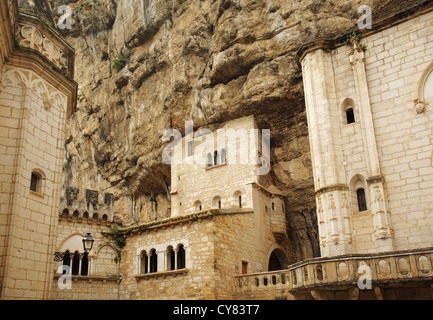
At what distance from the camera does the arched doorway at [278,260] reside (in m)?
28.0

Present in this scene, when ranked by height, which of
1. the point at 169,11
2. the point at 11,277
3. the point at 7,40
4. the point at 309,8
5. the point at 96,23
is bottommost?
the point at 11,277

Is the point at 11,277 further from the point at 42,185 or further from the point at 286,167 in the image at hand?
the point at 286,167

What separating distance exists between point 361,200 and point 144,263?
12.4 meters

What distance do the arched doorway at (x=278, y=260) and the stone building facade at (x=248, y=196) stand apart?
97 mm

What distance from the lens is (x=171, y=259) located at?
23516 millimetres

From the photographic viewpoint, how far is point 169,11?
3039cm

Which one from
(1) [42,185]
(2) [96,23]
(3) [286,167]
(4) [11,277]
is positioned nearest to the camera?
(4) [11,277]

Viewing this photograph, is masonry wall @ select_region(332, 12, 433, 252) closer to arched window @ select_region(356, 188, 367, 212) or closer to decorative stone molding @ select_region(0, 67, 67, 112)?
arched window @ select_region(356, 188, 367, 212)

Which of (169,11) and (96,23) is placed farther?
(96,23)

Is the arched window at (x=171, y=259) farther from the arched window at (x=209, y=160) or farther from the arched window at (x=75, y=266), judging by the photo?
the arched window at (x=209, y=160)

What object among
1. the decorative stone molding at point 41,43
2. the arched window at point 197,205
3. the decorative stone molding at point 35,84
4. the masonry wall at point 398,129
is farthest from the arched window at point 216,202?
the decorative stone molding at point 35,84
